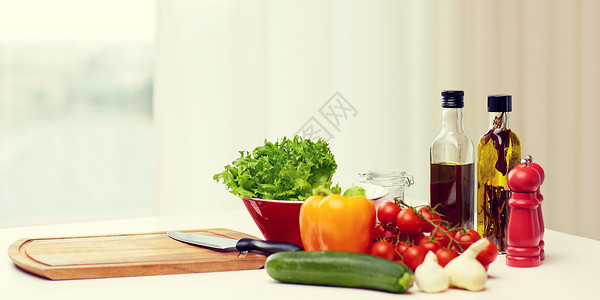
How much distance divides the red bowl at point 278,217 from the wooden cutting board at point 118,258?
79mm

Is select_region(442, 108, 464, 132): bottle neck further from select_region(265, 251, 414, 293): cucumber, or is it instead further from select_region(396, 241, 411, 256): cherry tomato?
select_region(265, 251, 414, 293): cucumber

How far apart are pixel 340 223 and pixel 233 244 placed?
244 millimetres

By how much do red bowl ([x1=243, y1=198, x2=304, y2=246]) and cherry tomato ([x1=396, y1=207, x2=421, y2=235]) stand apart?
0.19m

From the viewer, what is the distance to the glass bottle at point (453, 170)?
134cm

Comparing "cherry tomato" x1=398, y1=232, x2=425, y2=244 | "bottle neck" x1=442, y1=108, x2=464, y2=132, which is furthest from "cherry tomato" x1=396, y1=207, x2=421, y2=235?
"bottle neck" x1=442, y1=108, x2=464, y2=132

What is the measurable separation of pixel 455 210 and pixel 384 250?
0.86 feet

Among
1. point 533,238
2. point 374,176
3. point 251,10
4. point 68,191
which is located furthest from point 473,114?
point 68,191

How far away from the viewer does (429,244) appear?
1171 millimetres

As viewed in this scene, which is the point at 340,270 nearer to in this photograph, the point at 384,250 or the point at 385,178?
the point at 384,250

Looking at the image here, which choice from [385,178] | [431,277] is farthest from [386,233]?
[385,178]

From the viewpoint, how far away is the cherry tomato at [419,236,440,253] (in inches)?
45.9

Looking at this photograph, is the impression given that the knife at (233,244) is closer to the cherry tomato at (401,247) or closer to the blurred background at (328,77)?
the cherry tomato at (401,247)

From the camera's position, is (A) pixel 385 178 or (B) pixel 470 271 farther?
(A) pixel 385 178

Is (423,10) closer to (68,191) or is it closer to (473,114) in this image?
(473,114)
